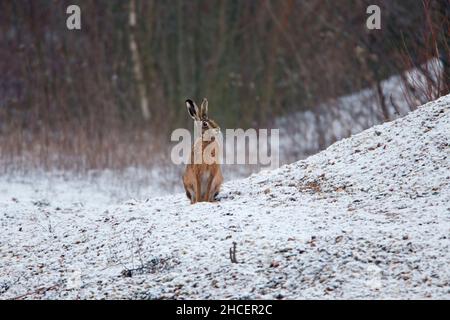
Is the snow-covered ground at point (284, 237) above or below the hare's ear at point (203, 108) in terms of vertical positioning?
below

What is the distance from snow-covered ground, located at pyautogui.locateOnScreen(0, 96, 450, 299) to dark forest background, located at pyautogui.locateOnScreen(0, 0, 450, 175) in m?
4.86

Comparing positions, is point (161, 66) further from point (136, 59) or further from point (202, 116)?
point (202, 116)

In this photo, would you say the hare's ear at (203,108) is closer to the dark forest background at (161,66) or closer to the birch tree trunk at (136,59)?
the dark forest background at (161,66)

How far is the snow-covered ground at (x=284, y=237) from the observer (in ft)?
18.8

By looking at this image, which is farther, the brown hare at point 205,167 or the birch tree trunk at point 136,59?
the birch tree trunk at point 136,59

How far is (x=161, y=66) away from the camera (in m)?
23.5

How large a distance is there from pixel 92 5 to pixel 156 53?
2469mm

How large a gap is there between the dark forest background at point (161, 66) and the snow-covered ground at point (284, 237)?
4.86 m

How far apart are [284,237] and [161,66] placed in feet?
57.6

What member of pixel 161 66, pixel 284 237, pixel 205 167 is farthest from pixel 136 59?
pixel 284 237

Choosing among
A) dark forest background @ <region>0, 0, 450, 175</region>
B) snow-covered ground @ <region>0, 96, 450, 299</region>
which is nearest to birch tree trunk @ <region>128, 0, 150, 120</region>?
dark forest background @ <region>0, 0, 450, 175</region>

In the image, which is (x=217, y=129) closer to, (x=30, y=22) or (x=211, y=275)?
(x=211, y=275)

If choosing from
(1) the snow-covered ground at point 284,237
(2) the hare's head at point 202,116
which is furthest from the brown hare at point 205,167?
(1) the snow-covered ground at point 284,237
